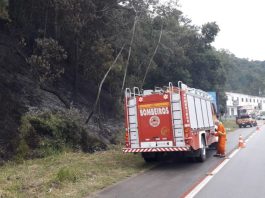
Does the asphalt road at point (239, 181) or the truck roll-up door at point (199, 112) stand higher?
the truck roll-up door at point (199, 112)

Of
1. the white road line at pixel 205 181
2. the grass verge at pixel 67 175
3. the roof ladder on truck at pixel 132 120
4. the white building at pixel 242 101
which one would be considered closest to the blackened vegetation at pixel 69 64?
the grass verge at pixel 67 175

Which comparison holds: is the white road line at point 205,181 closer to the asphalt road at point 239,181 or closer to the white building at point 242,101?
the asphalt road at point 239,181

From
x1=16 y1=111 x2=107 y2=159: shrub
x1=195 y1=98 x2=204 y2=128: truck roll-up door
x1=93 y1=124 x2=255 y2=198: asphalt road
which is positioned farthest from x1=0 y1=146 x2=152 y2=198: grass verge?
x1=195 y1=98 x2=204 y2=128: truck roll-up door

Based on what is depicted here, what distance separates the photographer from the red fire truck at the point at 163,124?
15555 millimetres

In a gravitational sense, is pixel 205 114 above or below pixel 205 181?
above

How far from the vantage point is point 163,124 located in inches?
623

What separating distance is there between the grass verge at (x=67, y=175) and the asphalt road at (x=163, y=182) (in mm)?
495

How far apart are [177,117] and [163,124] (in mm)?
552

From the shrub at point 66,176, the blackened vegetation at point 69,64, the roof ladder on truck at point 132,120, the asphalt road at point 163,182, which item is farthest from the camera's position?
the blackened vegetation at point 69,64

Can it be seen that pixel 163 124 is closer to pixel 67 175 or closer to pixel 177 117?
pixel 177 117

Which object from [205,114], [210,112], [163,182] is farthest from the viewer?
[210,112]

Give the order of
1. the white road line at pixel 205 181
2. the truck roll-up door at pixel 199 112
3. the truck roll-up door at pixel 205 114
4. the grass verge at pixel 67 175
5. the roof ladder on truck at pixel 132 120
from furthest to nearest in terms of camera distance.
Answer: the truck roll-up door at pixel 205 114, the truck roll-up door at pixel 199 112, the roof ladder on truck at pixel 132 120, the grass verge at pixel 67 175, the white road line at pixel 205 181

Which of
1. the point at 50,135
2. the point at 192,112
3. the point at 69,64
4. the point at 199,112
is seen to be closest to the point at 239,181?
the point at 192,112

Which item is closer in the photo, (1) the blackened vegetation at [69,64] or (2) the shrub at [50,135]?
(2) the shrub at [50,135]
